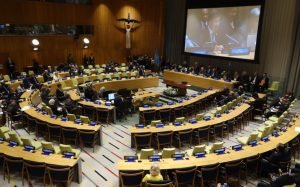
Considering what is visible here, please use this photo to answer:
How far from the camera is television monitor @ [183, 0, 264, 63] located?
18.6 m

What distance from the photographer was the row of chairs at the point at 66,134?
9.77m

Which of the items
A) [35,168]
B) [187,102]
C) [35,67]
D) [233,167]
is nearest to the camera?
[35,168]

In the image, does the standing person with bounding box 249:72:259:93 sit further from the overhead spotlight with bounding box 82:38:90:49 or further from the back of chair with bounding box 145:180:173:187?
the overhead spotlight with bounding box 82:38:90:49

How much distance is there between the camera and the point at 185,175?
7195mm

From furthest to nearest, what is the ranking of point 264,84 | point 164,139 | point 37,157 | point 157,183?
point 264,84
point 164,139
point 37,157
point 157,183

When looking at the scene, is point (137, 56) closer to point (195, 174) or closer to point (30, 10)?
point (30, 10)

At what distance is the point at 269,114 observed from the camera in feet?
44.2

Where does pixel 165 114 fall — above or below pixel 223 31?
below

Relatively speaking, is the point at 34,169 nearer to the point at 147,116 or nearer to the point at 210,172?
the point at 210,172

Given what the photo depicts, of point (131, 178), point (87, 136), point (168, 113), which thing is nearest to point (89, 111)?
point (87, 136)

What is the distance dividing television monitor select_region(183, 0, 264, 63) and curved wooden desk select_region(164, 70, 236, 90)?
288 centimetres

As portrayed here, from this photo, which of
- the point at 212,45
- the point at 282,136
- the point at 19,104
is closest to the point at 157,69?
the point at 212,45

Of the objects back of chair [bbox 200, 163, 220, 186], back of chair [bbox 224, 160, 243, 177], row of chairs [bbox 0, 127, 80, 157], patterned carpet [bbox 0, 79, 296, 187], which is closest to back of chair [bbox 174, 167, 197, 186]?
back of chair [bbox 200, 163, 220, 186]

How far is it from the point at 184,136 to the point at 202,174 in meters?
2.70
